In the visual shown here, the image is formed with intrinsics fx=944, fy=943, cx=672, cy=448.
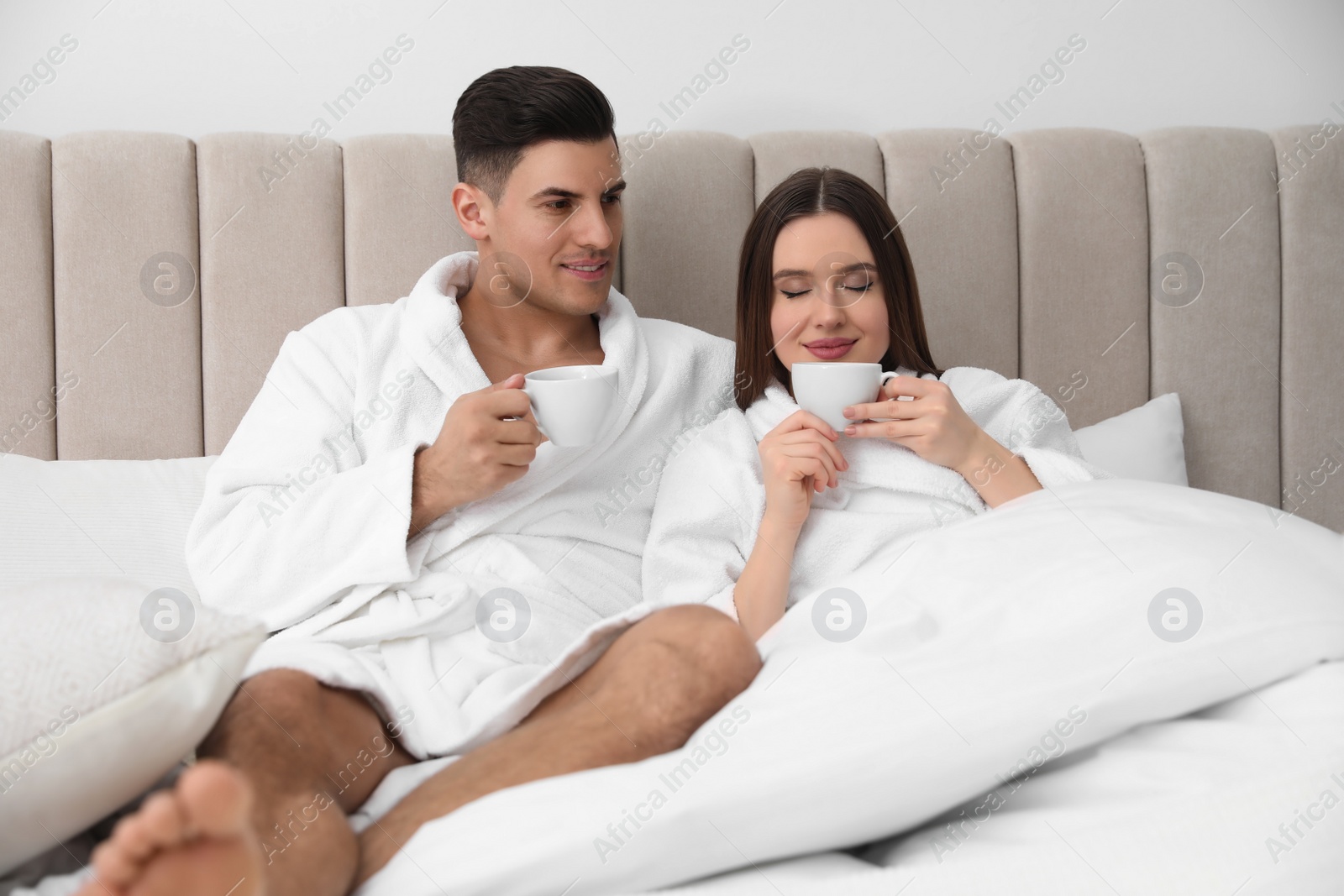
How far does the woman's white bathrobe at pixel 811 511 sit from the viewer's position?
1.30 metres

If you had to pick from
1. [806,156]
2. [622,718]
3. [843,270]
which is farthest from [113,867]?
[806,156]

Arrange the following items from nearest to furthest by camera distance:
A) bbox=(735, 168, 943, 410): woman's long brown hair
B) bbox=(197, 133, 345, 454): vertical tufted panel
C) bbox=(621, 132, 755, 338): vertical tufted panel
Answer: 1. bbox=(735, 168, 943, 410): woman's long brown hair
2. bbox=(197, 133, 345, 454): vertical tufted panel
3. bbox=(621, 132, 755, 338): vertical tufted panel

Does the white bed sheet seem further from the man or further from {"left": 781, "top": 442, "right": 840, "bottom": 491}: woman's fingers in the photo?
{"left": 781, "top": 442, "right": 840, "bottom": 491}: woman's fingers

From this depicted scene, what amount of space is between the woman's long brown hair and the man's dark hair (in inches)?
11.5

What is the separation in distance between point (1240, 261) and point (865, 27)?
819 mm

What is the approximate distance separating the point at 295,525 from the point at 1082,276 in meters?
1.36

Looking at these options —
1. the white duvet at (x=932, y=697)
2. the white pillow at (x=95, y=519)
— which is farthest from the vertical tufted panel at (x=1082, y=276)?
the white pillow at (x=95, y=519)

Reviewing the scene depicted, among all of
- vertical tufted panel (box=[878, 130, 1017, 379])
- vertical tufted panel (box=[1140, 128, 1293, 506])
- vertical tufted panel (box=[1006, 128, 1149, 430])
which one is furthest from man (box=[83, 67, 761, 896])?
vertical tufted panel (box=[1140, 128, 1293, 506])

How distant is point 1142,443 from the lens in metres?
1.58

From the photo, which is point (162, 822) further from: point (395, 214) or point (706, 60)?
point (706, 60)

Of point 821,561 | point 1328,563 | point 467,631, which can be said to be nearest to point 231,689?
point 467,631

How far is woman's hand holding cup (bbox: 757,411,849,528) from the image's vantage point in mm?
1213

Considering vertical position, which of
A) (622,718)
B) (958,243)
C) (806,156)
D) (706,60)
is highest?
(706,60)

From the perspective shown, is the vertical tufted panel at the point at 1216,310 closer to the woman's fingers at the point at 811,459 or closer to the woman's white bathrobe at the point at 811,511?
the woman's white bathrobe at the point at 811,511
